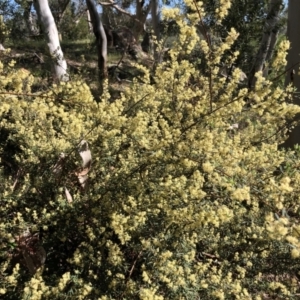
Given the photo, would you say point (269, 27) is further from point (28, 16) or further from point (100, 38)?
point (28, 16)

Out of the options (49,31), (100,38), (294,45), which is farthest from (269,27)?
(49,31)

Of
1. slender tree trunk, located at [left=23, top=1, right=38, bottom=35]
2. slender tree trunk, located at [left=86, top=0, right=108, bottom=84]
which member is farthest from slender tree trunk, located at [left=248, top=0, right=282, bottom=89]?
slender tree trunk, located at [left=23, top=1, right=38, bottom=35]

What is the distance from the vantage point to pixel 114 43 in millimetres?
12492

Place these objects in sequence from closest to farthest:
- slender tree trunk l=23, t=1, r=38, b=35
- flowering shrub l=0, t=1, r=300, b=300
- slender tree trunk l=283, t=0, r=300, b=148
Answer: flowering shrub l=0, t=1, r=300, b=300 → slender tree trunk l=283, t=0, r=300, b=148 → slender tree trunk l=23, t=1, r=38, b=35

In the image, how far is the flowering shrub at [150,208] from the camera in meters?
2.07

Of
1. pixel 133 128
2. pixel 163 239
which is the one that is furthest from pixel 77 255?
pixel 133 128

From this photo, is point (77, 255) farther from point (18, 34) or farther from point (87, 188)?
point (18, 34)

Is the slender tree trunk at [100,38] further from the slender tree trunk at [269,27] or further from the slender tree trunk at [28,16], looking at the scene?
the slender tree trunk at [269,27]

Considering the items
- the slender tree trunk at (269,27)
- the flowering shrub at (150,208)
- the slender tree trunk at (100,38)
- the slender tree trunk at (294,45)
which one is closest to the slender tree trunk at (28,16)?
the slender tree trunk at (100,38)

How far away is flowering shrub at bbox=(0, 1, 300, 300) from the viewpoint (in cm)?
207

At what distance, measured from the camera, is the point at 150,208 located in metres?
2.27

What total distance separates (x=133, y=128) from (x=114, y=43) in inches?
415

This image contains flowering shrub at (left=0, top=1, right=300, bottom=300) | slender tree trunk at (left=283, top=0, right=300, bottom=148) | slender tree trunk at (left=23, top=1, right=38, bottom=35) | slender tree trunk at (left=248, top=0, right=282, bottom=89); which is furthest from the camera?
slender tree trunk at (left=23, top=1, right=38, bottom=35)

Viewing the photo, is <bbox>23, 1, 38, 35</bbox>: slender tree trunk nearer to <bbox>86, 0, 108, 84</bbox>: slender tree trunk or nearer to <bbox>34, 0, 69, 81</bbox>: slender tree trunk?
<bbox>86, 0, 108, 84</bbox>: slender tree trunk
